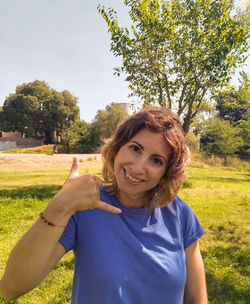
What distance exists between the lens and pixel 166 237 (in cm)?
148

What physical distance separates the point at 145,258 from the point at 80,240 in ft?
1.23

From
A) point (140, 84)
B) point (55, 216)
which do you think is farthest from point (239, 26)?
point (55, 216)

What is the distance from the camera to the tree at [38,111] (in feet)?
138

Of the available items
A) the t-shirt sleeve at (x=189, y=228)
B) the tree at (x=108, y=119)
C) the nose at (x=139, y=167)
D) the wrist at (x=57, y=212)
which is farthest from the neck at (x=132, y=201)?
the tree at (x=108, y=119)

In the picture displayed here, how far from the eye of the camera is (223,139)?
28.4 meters

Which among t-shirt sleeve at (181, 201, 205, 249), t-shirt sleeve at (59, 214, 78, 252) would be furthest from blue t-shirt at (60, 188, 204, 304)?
t-shirt sleeve at (181, 201, 205, 249)

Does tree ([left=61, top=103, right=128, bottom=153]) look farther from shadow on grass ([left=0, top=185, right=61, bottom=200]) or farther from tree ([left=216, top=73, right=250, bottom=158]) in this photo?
shadow on grass ([left=0, top=185, right=61, bottom=200])

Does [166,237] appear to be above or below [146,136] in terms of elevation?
below

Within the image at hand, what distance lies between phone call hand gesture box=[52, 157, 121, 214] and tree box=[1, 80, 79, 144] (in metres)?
41.8

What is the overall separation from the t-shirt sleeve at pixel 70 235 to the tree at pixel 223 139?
29.0 metres

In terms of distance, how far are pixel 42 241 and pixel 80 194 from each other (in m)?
0.27

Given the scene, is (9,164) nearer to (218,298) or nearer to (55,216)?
(218,298)

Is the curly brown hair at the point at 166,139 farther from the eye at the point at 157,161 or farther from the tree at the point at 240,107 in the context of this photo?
the tree at the point at 240,107

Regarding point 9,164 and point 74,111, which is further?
point 74,111
